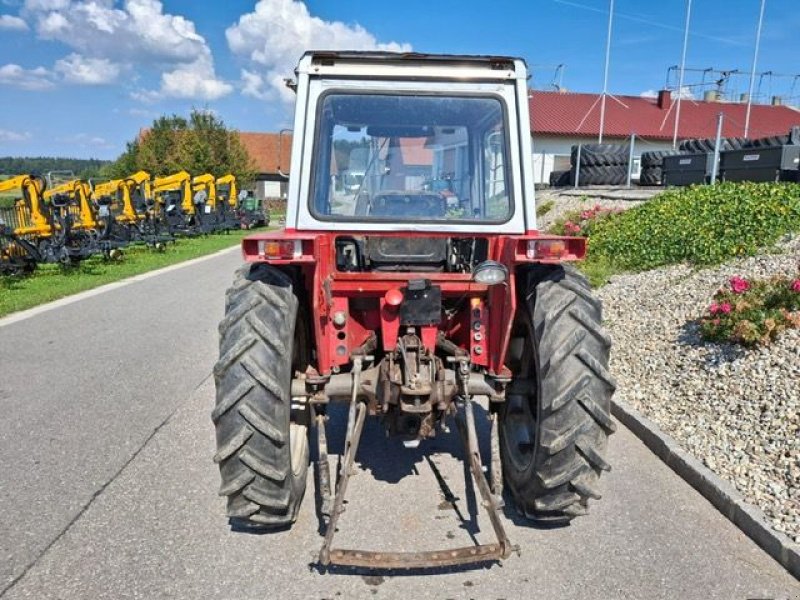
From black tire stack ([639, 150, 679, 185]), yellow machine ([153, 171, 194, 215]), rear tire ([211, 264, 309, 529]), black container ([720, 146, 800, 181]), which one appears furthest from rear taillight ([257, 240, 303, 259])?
yellow machine ([153, 171, 194, 215])

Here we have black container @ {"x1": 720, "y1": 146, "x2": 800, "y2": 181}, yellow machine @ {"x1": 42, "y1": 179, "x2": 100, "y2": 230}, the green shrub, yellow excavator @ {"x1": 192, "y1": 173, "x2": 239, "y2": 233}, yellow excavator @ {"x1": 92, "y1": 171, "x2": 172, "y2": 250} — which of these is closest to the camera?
the green shrub

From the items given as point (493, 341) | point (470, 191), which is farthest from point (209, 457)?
point (470, 191)

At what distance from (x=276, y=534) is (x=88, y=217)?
536 inches

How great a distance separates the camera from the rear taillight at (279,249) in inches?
120

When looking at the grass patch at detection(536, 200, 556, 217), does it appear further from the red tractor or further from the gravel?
the red tractor

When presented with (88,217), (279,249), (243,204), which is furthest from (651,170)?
(243,204)

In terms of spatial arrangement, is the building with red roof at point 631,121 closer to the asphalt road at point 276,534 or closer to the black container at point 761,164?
the black container at point 761,164

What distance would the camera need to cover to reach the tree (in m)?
37.1

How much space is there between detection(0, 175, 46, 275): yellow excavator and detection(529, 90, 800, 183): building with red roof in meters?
23.7

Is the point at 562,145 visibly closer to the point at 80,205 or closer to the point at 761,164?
the point at 761,164

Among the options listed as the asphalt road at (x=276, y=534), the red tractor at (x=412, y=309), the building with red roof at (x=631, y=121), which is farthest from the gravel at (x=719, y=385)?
the building with red roof at (x=631, y=121)

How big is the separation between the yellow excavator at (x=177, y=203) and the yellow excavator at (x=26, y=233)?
7.20 metres

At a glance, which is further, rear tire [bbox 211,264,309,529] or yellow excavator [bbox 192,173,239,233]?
yellow excavator [bbox 192,173,239,233]

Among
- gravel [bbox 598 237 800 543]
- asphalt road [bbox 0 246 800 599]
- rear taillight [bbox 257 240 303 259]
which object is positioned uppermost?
rear taillight [bbox 257 240 303 259]
